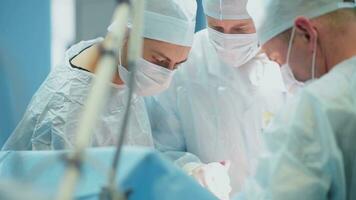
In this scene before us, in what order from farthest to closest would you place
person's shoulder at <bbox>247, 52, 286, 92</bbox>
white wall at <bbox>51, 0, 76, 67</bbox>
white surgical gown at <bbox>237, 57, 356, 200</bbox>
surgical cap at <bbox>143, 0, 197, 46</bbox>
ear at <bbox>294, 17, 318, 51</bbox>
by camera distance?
1. white wall at <bbox>51, 0, 76, 67</bbox>
2. person's shoulder at <bbox>247, 52, 286, 92</bbox>
3. surgical cap at <bbox>143, 0, 197, 46</bbox>
4. ear at <bbox>294, 17, 318, 51</bbox>
5. white surgical gown at <bbox>237, 57, 356, 200</bbox>

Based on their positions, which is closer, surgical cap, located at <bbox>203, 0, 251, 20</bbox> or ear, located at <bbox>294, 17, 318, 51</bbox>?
ear, located at <bbox>294, 17, 318, 51</bbox>

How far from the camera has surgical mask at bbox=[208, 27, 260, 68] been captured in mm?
1605

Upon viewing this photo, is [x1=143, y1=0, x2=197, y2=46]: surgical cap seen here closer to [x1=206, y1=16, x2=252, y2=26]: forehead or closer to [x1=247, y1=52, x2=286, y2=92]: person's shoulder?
[x1=206, y1=16, x2=252, y2=26]: forehead

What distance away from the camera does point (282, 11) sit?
1.12 metres

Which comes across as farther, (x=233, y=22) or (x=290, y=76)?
(x=233, y=22)

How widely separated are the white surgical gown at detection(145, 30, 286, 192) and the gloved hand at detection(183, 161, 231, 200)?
0.15m

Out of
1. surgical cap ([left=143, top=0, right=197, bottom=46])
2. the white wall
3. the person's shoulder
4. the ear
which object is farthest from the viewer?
the white wall

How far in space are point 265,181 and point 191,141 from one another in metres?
0.84

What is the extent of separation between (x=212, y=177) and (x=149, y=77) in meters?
0.38

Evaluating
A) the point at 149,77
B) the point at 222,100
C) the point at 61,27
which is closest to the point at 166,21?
the point at 149,77

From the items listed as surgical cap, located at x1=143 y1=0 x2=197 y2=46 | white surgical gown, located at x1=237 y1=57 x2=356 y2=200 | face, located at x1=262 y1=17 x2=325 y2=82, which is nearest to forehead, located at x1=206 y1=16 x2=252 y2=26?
surgical cap, located at x1=143 y1=0 x2=197 y2=46

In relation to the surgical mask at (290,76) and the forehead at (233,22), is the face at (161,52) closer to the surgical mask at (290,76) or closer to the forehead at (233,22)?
the forehead at (233,22)

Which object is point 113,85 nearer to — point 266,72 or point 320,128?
point 266,72

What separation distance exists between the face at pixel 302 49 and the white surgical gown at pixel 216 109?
52 centimetres
